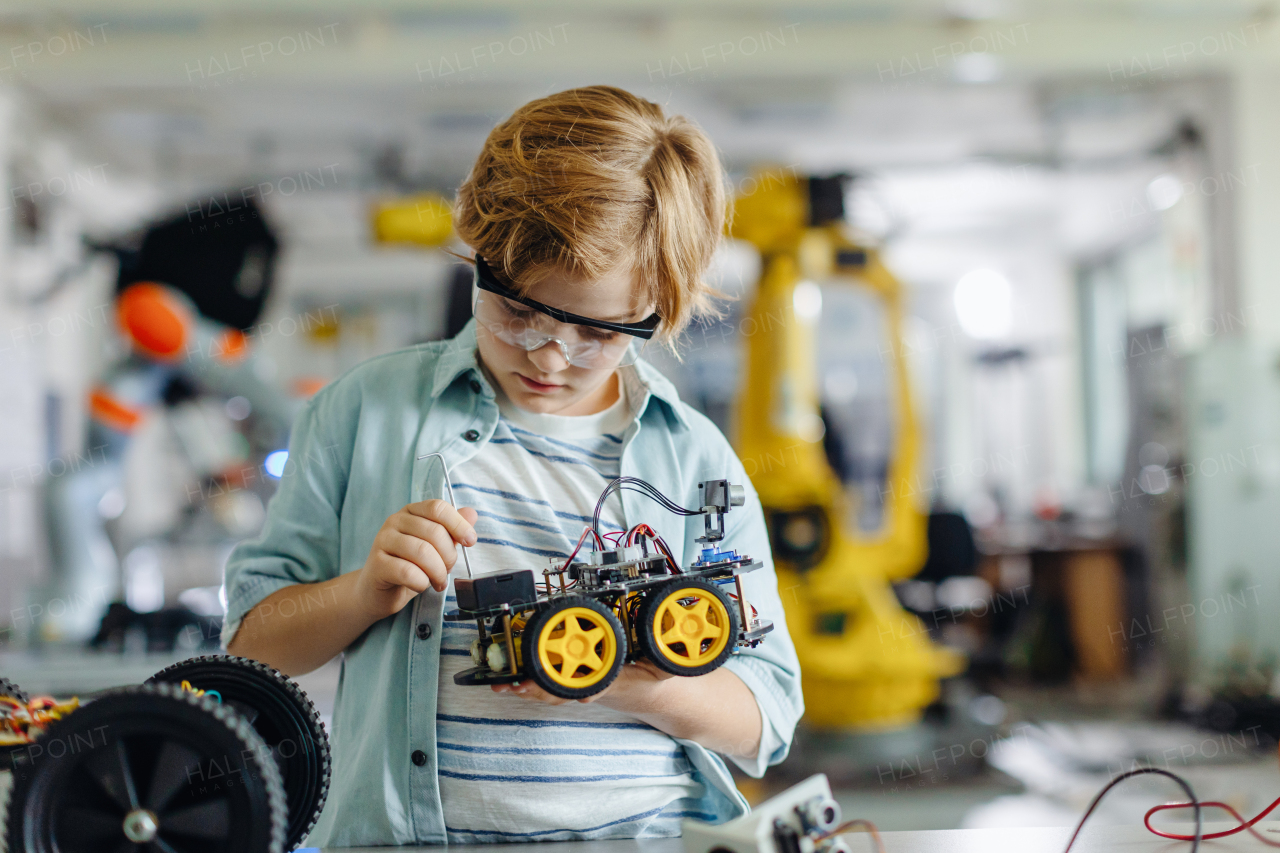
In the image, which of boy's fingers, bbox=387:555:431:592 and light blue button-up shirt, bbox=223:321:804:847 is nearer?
boy's fingers, bbox=387:555:431:592

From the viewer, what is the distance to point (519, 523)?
0.91 meters

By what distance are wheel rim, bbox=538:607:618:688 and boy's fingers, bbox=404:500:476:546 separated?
0.38 feet

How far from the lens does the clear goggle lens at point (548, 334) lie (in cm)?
84

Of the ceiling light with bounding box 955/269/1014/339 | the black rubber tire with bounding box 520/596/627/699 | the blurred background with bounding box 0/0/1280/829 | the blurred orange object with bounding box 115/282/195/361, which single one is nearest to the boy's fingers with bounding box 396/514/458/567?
the black rubber tire with bounding box 520/596/627/699

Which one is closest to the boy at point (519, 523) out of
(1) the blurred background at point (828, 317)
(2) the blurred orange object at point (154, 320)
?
(1) the blurred background at point (828, 317)

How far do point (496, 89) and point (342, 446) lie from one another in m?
4.25

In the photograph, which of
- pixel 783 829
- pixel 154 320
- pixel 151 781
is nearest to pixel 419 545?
pixel 151 781

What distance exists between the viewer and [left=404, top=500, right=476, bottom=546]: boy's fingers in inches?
29.3

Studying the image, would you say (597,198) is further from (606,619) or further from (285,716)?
(285,716)

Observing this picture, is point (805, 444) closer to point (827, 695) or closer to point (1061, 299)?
point (827, 695)

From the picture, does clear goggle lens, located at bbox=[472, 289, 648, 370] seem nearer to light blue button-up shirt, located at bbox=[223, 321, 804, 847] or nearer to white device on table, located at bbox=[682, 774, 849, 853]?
light blue button-up shirt, located at bbox=[223, 321, 804, 847]

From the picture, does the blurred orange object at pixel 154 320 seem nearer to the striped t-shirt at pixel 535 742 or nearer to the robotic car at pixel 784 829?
the striped t-shirt at pixel 535 742

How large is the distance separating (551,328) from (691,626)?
291mm

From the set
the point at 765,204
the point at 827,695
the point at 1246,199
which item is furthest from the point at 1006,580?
the point at 765,204
